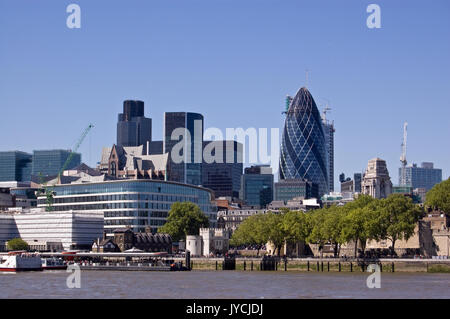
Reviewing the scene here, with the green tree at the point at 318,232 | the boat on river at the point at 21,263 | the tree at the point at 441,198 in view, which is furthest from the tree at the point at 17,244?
the tree at the point at 441,198

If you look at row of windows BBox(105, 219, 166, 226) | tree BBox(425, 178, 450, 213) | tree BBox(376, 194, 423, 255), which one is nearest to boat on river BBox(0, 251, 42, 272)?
row of windows BBox(105, 219, 166, 226)

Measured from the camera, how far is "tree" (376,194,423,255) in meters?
139

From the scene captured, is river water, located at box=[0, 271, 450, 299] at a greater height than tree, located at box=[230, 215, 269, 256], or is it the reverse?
tree, located at box=[230, 215, 269, 256]

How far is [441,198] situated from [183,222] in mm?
56736

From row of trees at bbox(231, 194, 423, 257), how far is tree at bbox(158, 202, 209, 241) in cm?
2912

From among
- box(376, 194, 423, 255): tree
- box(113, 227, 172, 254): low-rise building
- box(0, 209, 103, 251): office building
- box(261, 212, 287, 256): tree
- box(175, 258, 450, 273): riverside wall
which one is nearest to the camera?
box(175, 258, 450, 273): riverside wall

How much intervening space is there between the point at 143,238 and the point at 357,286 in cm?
9477

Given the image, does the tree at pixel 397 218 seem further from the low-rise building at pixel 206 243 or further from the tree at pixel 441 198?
the low-rise building at pixel 206 243

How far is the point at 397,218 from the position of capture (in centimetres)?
14225

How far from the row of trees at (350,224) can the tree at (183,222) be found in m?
29.1

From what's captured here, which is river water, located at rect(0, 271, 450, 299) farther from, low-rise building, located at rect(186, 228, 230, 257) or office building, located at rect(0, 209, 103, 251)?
office building, located at rect(0, 209, 103, 251)

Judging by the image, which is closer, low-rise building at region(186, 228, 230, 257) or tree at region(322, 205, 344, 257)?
tree at region(322, 205, 344, 257)

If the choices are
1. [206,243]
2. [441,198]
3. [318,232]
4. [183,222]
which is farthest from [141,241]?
[441,198]
